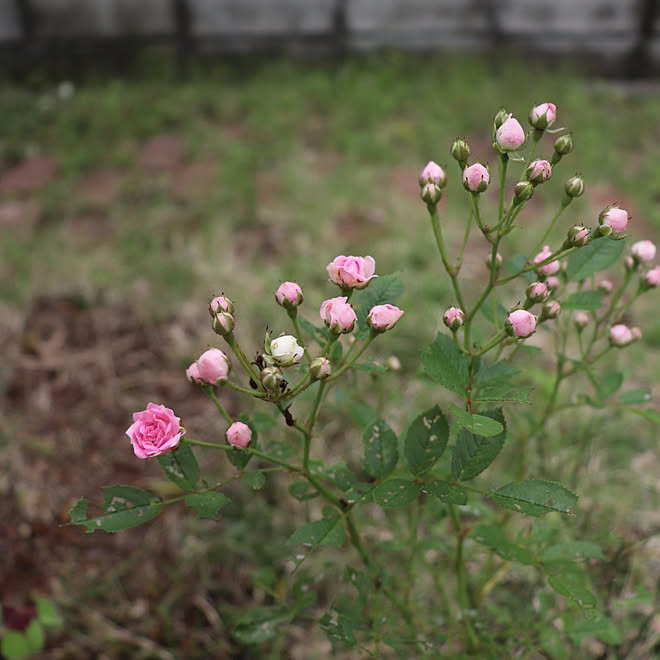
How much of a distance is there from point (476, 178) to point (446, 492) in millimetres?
348

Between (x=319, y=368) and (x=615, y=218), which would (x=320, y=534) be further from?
(x=615, y=218)

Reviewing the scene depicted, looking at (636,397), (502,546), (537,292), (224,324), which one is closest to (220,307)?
(224,324)

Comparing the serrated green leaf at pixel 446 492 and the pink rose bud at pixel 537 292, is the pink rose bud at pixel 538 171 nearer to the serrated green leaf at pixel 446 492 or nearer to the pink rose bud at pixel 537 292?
the pink rose bud at pixel 537 292

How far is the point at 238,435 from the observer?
0.76m

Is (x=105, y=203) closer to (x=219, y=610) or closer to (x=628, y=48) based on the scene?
(x=219, y=610)

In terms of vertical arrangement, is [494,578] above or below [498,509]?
above

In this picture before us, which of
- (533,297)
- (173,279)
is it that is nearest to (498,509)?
(533,297)

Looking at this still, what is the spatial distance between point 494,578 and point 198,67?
381 cm

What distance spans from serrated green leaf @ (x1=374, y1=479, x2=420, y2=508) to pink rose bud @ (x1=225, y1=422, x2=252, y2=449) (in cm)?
15

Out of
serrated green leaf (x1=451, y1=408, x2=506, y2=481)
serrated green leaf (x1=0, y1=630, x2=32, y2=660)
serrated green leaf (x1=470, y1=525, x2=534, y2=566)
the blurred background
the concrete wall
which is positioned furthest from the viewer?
the concrete wall

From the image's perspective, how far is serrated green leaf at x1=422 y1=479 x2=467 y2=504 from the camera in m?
0.75

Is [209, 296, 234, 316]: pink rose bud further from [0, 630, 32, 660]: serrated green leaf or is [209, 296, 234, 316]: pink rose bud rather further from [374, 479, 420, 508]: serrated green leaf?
[0, 630, 32, 660]: serrated green leaf

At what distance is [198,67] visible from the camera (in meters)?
4.32

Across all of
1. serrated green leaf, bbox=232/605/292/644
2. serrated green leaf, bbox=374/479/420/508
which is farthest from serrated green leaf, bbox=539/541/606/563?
serrated green leaf, bbox=232/605/292/644
